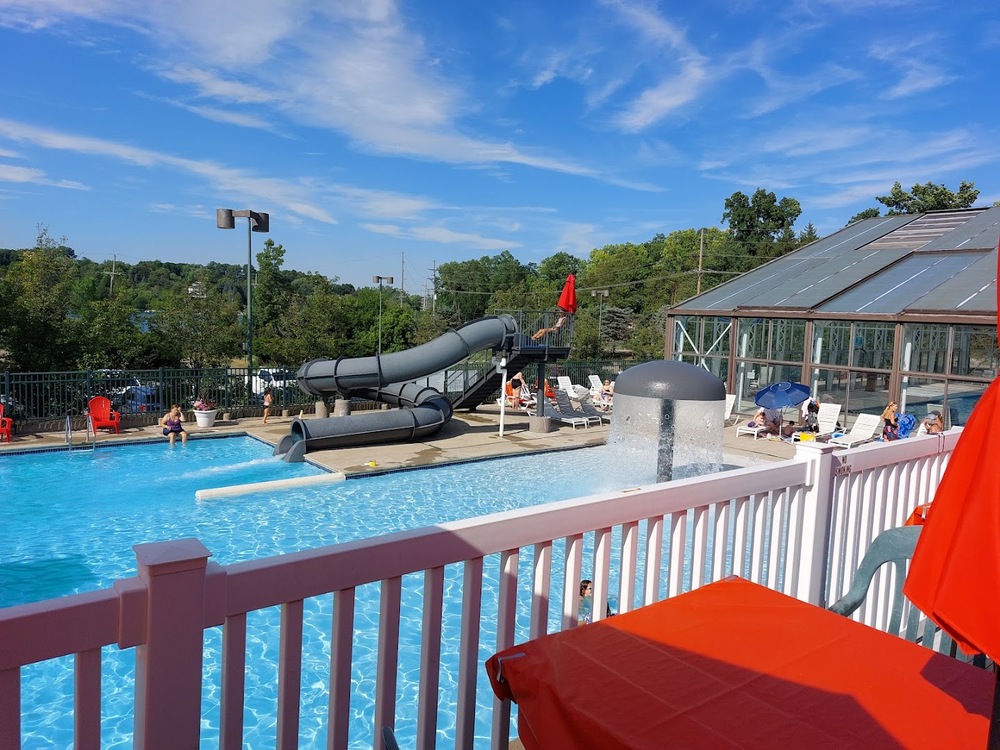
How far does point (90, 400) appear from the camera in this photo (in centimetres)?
1534

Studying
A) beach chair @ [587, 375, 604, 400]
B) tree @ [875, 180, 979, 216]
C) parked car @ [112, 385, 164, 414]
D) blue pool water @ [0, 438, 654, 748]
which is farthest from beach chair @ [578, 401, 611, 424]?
tree @ [875, 180, 979, 216]

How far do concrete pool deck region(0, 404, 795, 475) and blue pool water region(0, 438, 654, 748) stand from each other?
1.19 ft

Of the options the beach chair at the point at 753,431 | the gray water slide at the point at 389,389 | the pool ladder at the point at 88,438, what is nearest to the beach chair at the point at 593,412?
the beach chair at the point at 753,431

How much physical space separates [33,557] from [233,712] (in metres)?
9.57

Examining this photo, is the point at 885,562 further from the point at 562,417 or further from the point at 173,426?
the point at 562,417

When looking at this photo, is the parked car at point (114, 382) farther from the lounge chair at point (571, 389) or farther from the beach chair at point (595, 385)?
the beach chair at point (595, 385)

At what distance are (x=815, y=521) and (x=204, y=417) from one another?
16068mm

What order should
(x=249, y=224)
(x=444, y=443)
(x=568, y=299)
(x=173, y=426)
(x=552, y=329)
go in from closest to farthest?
(x=173, y=426)
(x=444, y=443)
(x=568, y=299)
(x=552, y=329)
(x=249, y=224)

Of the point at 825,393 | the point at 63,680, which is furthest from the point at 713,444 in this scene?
the point at 825,393

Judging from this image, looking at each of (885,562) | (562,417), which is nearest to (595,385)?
(562,417)

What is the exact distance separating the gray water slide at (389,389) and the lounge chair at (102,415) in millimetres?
4277

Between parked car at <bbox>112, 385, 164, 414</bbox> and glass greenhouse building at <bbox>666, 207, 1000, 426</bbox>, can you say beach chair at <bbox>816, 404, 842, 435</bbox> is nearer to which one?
glass greenhouse building at <bbox>666, 207, 1000, 426</bbox>

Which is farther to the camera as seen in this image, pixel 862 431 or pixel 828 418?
pixel 828 418

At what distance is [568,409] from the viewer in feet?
63.8
